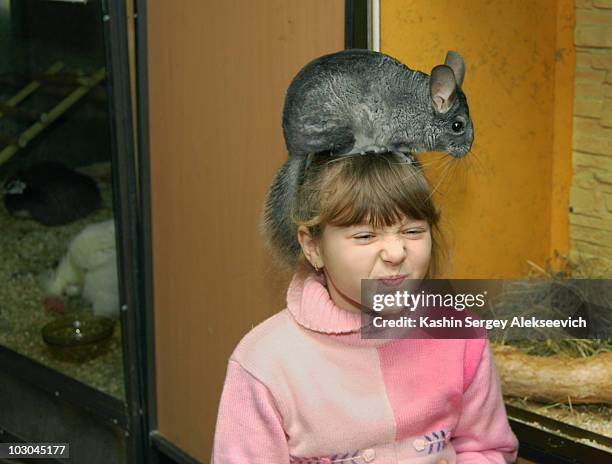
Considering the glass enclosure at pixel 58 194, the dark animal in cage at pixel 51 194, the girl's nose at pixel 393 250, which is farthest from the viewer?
the dark animal in cage at pixel 51 194

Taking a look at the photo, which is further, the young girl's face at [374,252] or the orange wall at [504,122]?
the orange wall at [504,122]

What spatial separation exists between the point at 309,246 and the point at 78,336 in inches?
70.2

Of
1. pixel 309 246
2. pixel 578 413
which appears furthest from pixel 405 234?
pixel 578 413

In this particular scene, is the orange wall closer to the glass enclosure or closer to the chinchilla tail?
the chinchilla tail

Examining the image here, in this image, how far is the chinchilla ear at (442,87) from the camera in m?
1.93

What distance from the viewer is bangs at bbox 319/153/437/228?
165cm

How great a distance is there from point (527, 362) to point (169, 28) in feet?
4.52

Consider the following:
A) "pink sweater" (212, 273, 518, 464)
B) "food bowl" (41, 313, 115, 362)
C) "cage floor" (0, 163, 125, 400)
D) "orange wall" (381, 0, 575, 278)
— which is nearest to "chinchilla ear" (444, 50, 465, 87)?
"orange wall" (381, 0, 575, 278)

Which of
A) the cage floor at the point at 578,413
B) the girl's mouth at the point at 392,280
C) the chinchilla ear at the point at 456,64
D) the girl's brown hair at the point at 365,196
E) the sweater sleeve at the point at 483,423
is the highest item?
the chinchilla ear at the point at 456,64

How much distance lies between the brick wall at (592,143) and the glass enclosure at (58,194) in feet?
4.70

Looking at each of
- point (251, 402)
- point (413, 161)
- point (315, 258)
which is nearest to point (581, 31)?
point (413, 161)

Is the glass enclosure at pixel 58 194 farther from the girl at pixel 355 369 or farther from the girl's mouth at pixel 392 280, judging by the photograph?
the girl's mouth at pixel 392 280

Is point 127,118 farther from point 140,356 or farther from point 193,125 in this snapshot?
point 140,356

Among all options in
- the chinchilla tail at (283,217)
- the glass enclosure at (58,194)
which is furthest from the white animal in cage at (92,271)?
the chinchilla tail at (283,217)
